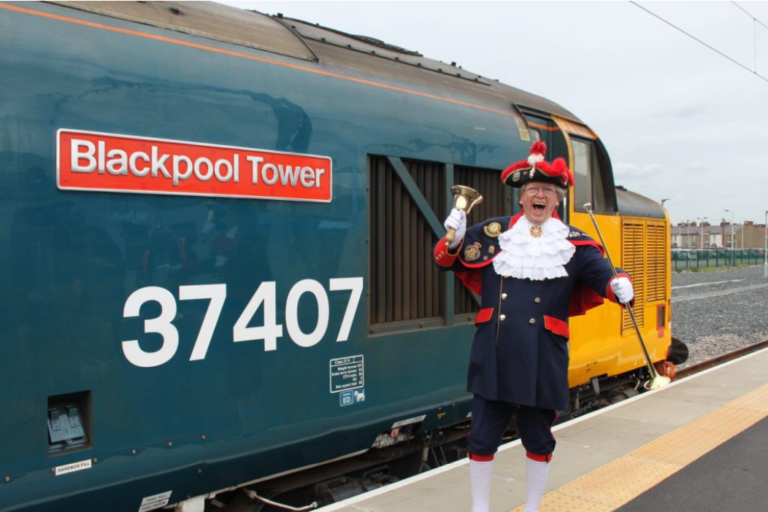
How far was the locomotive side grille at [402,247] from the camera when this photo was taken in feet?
12.9

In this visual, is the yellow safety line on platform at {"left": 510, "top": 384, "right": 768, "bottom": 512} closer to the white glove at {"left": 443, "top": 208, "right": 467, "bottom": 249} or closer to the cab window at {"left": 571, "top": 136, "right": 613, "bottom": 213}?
the white glove at {"left": 443, "top": 208, "right": 467, "bottom": 249}

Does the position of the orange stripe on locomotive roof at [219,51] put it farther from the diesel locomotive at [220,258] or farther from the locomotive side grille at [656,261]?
the locomotive side grille at [656,261]

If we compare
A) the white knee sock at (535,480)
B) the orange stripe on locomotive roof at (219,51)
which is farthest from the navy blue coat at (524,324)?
the orange stripe on locomotive roof at (219,51)

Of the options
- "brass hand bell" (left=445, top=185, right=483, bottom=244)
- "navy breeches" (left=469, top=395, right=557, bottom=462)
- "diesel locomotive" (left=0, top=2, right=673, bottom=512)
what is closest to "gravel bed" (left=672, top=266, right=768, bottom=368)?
"diesel locomotive" (left=0, top=2, right=673, bottom=512)

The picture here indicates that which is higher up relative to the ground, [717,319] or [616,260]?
[616,260]

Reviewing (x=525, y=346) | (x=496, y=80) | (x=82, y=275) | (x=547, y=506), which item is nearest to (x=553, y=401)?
(x=525, y=346)

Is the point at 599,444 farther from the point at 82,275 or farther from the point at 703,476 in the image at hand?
the point at 82,275

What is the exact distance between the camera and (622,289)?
292cm

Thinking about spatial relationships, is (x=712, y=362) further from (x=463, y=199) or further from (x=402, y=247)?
(x=463, y=199)

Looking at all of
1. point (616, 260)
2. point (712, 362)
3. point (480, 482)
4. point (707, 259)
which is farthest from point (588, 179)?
point (707, 259)

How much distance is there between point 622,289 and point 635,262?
3829mm

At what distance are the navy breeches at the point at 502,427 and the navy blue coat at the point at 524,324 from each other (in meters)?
0.12

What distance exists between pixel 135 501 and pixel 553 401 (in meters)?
1.95

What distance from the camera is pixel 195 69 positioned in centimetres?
312
